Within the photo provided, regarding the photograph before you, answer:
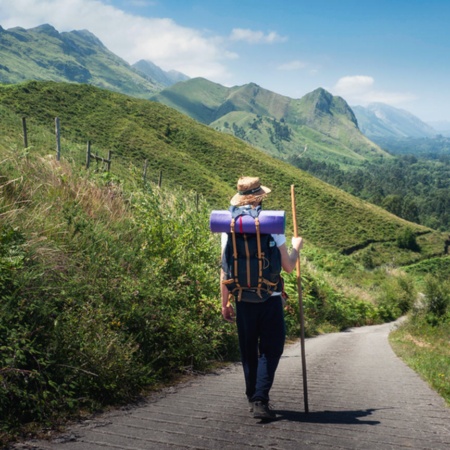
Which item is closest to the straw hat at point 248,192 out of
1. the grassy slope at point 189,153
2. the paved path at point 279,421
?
the paved path at point 279,421

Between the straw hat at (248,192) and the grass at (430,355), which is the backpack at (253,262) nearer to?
the straw hat at (248,192)

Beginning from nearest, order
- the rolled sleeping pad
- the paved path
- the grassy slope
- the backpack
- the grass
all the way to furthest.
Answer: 1. the paved path
2. the rolled sleeping pad
3. the backpack
4. the grass
5. the grassy slope

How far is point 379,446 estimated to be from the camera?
3.42 meters

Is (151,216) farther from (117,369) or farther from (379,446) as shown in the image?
(379,446)

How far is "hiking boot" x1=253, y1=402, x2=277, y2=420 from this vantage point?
160 inches

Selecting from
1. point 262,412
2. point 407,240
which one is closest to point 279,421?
point 262,412

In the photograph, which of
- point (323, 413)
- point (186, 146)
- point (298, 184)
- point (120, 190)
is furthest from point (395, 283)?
point (186, 146)

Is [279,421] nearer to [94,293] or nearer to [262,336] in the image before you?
[262,336]

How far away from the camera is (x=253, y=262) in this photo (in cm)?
413

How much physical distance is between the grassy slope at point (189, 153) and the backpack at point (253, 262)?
6769 centimetres

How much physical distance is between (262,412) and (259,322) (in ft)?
2.36

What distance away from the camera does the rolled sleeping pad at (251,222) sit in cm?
401

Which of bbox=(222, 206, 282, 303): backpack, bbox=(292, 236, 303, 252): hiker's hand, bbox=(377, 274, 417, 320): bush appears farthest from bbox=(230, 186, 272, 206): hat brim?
bbox=(377, 274, 417, 320): bush

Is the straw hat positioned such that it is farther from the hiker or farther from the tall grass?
the tall grass
